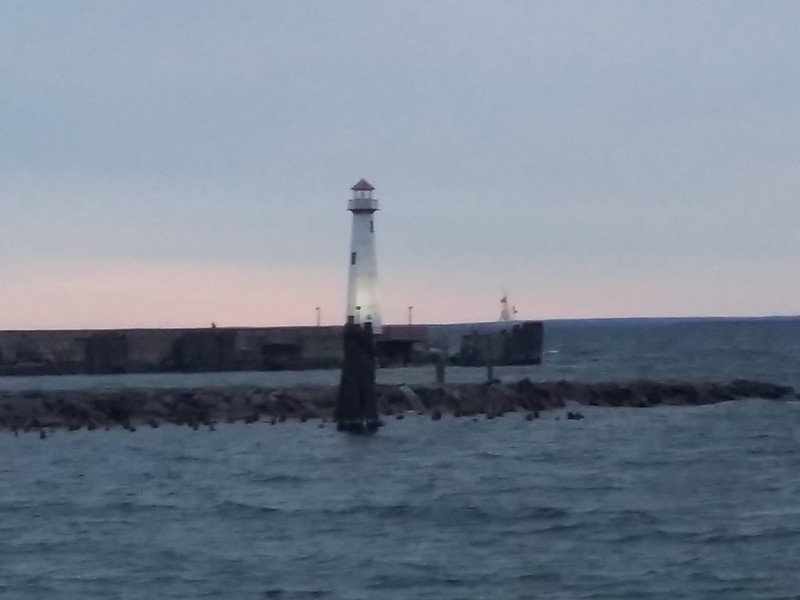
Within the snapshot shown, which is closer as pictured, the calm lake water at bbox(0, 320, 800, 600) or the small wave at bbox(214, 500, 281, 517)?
the calm lake water at bbox(0, 320, 800, 600)

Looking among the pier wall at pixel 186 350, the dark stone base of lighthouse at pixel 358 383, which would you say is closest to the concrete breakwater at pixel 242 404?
the dark stone base of lighthouse at pixel 358 383

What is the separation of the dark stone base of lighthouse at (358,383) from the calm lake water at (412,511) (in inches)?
20.9

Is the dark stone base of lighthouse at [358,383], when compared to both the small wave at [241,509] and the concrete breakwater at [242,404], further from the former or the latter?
the small wave at [241,509]

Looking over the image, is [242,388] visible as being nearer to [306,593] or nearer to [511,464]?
[511,464]

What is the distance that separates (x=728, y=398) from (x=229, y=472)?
66.4 feet

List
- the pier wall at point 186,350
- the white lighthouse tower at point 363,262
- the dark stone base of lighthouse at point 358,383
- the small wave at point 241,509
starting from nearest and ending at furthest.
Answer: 1. the small wave at point 241,509
2. the dark stone base of lighthouse at point 358,383
3. the white lighthouse tower at point 363,262
4. the pier wall at point 186,350

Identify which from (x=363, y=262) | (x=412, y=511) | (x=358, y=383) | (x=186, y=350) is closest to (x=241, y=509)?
(x=412, y=511)

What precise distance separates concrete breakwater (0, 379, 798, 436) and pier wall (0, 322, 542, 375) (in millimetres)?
23762

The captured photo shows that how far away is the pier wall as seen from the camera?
65188 mm

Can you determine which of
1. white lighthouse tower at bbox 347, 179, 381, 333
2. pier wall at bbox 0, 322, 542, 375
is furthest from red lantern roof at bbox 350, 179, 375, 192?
pier wall at bbox 0, 322, 542, 375

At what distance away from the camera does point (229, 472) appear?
27.0 metres

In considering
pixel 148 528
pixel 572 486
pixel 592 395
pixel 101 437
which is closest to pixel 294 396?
pixel 101 437

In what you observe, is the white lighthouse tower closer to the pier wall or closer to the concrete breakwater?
the concrete breakwater

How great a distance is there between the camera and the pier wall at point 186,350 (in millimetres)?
65188
